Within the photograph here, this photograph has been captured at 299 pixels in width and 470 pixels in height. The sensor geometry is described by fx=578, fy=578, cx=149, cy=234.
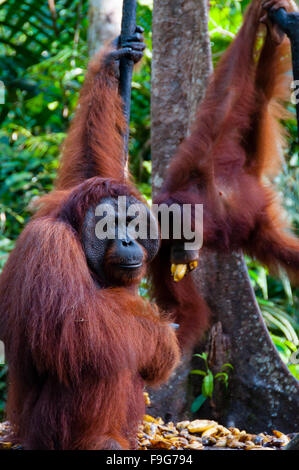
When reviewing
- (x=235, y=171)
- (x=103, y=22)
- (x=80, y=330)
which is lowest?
(x=80, y=330)

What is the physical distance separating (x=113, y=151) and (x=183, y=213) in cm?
45

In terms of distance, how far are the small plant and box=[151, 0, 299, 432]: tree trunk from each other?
36 millimetres

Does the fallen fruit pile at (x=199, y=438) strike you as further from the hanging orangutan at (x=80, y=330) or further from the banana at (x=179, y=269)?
the banana at (x=179, y=269)

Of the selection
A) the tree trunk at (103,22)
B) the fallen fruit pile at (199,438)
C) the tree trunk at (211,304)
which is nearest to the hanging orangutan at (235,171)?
the tree trunk at (211,304)

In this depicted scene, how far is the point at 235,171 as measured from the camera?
3092mm

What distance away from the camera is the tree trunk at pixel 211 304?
10.2 ft

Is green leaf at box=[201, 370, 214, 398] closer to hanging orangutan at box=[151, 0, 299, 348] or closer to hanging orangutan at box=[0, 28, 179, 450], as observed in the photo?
hanging orangutan at box=[151, 0, 299, 348]

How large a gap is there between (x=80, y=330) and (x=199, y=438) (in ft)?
3.49

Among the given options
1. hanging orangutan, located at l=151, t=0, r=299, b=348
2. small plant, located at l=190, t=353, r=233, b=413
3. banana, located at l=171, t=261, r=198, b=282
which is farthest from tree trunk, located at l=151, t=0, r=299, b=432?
banana, located at l=171, t=261, r=198, b=282

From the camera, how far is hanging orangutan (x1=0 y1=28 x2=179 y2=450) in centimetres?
190

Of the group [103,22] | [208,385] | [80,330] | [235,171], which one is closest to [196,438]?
[208,385]

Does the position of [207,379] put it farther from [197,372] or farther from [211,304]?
[211,304]

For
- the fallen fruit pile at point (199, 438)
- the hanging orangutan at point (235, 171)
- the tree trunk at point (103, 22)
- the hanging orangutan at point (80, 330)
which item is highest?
the tree trunk at point (103, 22)

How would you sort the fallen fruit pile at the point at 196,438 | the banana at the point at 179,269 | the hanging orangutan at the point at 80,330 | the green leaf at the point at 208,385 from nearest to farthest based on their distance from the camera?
the hanging orangutan at the point at 80,330 < the fallen fruit pile at the point at 196,438 < the banana at the point at 179,269 < the green leaf at the point at 208,385
